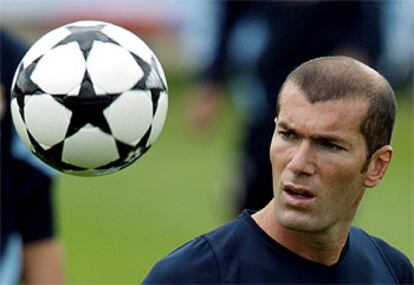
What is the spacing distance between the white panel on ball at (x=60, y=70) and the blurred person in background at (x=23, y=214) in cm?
135

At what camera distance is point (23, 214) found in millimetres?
7160

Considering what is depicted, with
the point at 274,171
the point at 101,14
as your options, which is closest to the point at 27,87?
the point at 274,171

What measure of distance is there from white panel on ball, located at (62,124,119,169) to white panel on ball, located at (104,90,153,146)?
0.17 feet

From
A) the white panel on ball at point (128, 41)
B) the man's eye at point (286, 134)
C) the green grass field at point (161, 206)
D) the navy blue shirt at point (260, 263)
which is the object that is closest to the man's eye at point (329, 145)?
the man's eye at point (286, 134)

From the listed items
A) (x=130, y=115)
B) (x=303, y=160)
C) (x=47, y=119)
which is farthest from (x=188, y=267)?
(x=47, y=119)

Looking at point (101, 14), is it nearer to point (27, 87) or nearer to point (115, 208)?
point (115, 208)

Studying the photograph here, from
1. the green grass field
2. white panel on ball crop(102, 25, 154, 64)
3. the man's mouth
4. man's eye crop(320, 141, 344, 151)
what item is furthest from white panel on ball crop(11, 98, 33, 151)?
the green grass field

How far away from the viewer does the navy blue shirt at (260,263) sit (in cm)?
524

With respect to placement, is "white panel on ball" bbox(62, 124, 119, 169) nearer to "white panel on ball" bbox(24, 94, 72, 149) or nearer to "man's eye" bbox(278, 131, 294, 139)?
"white panel on ball" bbox(24, 94, 72, 149)

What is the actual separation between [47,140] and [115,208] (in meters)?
10.5

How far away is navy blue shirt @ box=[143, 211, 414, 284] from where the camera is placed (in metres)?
5.24

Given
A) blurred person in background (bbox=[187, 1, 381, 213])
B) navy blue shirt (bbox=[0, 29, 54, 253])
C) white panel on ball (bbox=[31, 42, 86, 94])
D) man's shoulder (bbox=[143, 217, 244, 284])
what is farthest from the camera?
blurred person in background (bbox=[187, 1, 381, 213])

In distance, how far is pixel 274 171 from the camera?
545cm

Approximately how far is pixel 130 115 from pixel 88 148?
219 millimetres
